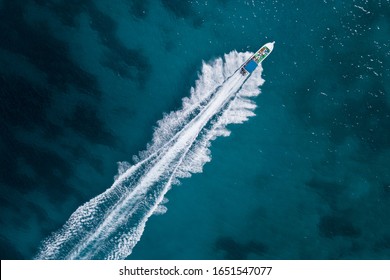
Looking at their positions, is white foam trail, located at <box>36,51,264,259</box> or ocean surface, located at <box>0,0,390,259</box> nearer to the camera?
ocean surface, located at <box>0,0,390,259</box>

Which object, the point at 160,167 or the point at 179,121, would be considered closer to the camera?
the point at 179,121

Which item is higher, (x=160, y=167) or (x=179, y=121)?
(x=179, y=121)

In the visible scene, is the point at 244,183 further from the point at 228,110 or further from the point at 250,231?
the point at 228,110

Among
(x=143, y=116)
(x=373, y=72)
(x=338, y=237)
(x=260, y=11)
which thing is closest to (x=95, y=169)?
(x=143, y=116)

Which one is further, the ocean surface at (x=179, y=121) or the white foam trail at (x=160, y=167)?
the white foam trail at (x=160, y=167)
